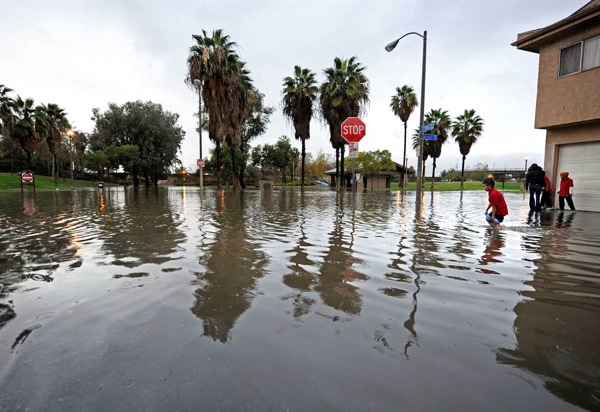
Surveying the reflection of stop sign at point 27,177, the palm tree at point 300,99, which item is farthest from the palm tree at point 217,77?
the reflection of stop sign at point 27,177

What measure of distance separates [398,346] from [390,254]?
10.6ft

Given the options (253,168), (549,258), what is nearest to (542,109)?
(549,258)

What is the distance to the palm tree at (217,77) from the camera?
27.8 metres

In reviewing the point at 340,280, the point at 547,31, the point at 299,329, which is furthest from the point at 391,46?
the point at 299,329

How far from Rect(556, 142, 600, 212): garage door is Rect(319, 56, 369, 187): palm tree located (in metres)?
21.6

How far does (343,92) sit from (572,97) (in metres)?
23.1

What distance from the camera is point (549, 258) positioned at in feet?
17.8

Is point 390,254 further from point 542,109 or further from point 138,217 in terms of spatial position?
point 542,109

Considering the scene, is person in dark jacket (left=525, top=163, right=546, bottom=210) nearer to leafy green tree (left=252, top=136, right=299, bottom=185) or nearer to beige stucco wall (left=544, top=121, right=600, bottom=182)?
beige stucco wall (left=544, top=121, right=600, bottom=182)

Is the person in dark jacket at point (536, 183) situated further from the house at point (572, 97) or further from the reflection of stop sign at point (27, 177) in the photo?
the reflection of stop sign at point (27, 177)

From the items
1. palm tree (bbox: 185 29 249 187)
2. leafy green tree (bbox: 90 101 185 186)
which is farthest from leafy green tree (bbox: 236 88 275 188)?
palm tree (bbox: 185 29 249 187)

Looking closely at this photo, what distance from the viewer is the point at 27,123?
39062 millimetres

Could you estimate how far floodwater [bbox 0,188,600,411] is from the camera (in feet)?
Answer: 6.71

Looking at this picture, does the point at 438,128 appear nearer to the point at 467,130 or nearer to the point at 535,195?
the point at 467,130
